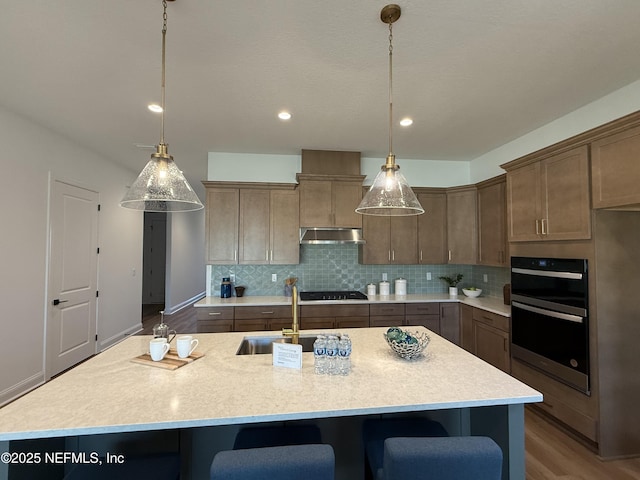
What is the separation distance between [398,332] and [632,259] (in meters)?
1.88

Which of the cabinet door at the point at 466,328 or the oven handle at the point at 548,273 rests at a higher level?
the oven handle at the point at 548,273

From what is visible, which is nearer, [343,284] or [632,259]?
[632,259]

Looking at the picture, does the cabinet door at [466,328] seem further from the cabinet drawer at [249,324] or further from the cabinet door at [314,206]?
the cabinet drawer at [249,324]

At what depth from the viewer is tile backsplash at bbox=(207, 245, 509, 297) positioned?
400 cm

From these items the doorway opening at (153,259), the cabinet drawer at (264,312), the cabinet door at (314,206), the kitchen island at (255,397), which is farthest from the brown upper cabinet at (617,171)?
the doorway opening at (153,259)

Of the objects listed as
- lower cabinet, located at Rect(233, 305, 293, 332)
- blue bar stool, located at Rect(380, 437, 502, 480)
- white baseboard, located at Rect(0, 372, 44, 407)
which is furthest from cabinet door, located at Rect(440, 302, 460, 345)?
white baseboard, located at Rect(0, 372, 44, 407)

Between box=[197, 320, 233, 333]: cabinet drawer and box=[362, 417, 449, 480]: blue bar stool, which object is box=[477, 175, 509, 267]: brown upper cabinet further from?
box=[197, 320, 233, 333]: cabinet drawer

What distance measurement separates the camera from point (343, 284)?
4191 mm

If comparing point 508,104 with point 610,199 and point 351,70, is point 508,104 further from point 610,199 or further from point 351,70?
point 351,70

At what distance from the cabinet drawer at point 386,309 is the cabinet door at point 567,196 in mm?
1687

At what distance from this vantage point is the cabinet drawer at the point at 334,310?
3517mm

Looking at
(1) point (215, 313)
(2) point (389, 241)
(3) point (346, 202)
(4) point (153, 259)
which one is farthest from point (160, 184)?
(4) point (153, 259)

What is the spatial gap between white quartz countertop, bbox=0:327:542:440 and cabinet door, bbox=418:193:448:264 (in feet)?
8.10

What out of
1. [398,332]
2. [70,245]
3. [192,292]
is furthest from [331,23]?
[192,292]
